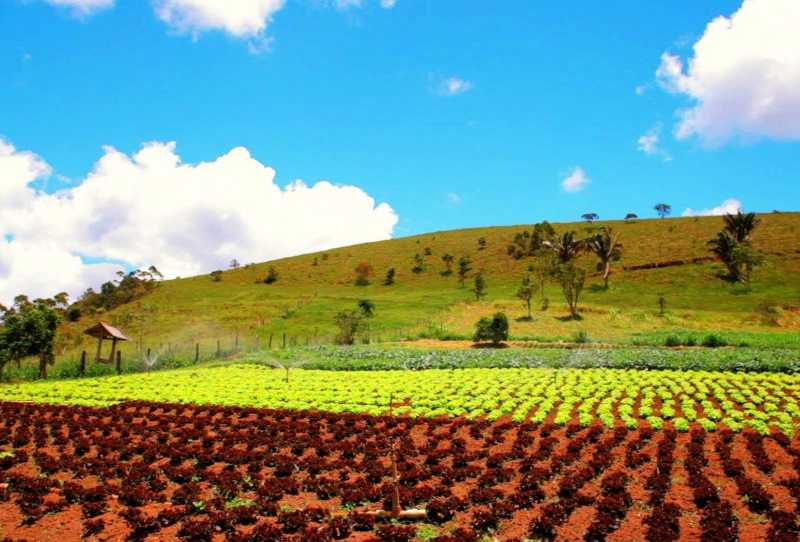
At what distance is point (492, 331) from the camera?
49688mm

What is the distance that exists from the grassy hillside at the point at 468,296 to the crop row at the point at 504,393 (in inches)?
888

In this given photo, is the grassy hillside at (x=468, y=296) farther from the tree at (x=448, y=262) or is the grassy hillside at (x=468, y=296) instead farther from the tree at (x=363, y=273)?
the tree at (x=363, y=273)

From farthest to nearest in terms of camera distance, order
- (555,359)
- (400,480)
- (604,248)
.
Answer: (604,248)
(555,359)
(400,480)

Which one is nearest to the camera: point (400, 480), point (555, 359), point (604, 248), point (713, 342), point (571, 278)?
point (400, 480)

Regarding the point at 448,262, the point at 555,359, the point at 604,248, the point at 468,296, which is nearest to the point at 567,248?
the point at 604,248

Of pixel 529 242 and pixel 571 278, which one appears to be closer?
pixel 571 278

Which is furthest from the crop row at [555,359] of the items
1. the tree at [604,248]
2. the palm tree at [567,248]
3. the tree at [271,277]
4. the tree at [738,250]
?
the tree at [271,277]

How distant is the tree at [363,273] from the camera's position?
109 m

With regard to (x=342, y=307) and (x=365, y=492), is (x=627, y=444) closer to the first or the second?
(x=365, y=492)

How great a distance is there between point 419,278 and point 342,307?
95.2 ft

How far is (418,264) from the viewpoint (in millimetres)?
115000

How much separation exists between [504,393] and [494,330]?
984 inches

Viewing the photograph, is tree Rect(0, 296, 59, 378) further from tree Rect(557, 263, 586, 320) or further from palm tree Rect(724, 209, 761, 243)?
palm tree Rect(724, 209, 761, 243)

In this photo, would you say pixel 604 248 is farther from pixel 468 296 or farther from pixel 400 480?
pixel 400 480
